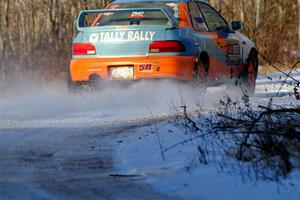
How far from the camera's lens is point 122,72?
1134cm

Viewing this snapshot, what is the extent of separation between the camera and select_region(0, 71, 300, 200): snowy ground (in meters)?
5.60

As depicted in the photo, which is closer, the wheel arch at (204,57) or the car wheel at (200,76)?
the car wheel at (200,76)

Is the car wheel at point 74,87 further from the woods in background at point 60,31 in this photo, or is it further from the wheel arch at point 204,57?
the woods in background at point 60,31

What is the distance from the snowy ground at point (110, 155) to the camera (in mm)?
5598

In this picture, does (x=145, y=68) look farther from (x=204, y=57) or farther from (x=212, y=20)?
(x=212, y=20)

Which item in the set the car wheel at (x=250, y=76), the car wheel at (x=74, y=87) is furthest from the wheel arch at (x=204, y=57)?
the car wheel at (x=74, y=87)

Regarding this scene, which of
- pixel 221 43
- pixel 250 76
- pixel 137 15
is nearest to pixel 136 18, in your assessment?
pixel 137 15

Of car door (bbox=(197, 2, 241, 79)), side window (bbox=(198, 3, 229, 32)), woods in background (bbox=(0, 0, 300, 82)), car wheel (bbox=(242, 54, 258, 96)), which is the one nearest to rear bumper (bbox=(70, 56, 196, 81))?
car door (bbox=(197, 2, 241, 79))

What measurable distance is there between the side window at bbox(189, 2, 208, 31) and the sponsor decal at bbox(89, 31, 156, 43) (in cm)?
111

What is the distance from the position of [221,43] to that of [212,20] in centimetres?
55

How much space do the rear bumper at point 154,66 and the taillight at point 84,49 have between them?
0.12 m

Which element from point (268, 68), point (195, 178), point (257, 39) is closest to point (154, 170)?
point (195, 178)

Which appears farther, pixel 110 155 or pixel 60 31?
pixel 60 31

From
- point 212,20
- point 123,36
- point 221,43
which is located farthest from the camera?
point 212,20
